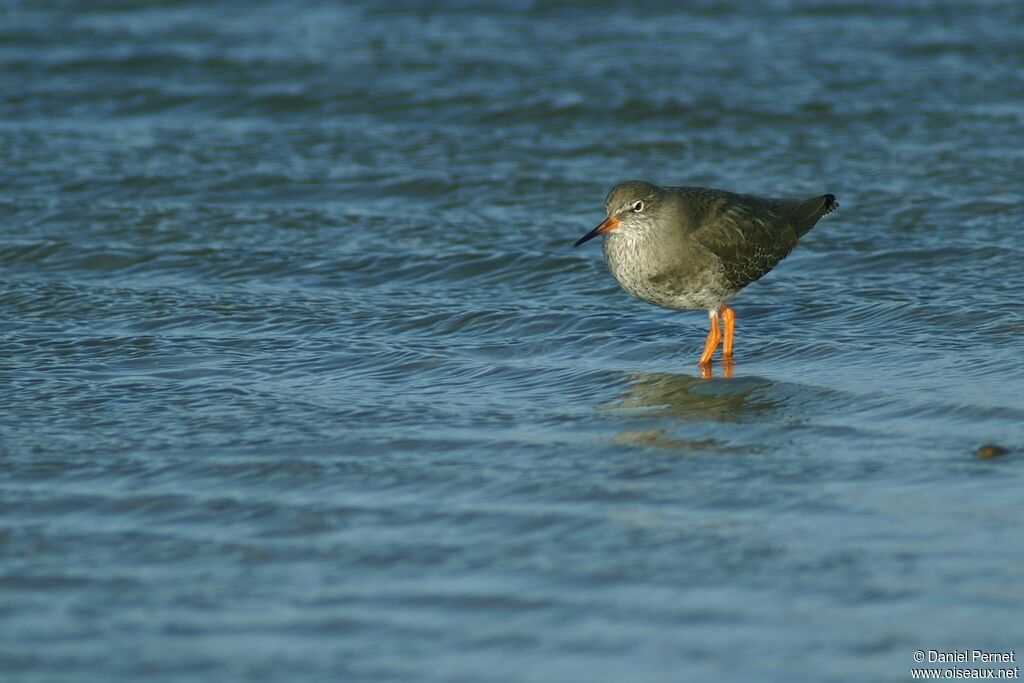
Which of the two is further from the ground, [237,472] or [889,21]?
[889,21]

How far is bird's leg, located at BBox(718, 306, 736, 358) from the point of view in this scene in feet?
27.5

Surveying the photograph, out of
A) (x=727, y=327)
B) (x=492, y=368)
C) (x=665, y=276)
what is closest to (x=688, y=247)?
(x=665, y=276)

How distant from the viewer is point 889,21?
1762cm

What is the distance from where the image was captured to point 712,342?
8.44 m

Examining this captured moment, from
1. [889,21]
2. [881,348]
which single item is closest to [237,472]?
[881,348]

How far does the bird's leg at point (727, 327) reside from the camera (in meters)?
8.38

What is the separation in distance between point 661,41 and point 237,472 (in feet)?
39.8

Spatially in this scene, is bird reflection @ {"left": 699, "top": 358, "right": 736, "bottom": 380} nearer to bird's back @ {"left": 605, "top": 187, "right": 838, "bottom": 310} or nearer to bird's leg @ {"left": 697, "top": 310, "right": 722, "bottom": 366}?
bird's leg @ {"left": 697, "top": 310, "right": 722, "bottom": 366}

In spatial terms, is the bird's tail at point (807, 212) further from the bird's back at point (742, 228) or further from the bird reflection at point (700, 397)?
the bird reflection at point (700, 397)

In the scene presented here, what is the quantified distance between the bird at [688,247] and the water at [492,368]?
332 millimetres

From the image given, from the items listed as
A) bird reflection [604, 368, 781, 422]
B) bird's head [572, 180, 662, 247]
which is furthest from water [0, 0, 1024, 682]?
bird's head [572, 180, 662, 247]

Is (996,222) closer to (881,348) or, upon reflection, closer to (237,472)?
(881,348)

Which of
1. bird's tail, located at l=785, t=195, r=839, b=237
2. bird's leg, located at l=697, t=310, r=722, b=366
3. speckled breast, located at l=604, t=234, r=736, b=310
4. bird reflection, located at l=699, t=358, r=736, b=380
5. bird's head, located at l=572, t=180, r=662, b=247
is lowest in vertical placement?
bird reflection, located at l=699, t=358, r=736, b=380

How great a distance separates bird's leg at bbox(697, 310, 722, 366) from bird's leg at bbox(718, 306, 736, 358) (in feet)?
0.15
